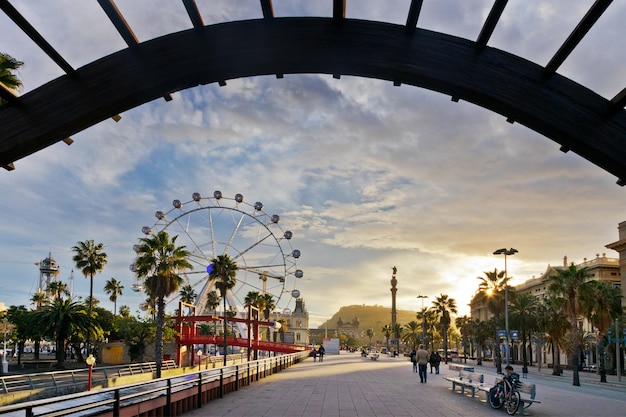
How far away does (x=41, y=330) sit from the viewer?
192 ft

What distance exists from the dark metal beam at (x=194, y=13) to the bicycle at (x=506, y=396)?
13878mm

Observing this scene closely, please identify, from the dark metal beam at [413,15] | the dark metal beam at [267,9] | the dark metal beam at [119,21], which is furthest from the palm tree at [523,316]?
the dark metal beam at [119,21]

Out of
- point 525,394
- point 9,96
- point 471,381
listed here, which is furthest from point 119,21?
point 471,381

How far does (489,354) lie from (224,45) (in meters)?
129

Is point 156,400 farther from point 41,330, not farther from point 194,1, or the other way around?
point 41,330

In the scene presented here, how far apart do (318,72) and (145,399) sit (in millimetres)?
8461

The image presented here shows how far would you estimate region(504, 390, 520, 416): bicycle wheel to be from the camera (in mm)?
16181

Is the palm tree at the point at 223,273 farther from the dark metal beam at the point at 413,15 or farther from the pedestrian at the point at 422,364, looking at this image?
the dark metal beam at the point at 413,15

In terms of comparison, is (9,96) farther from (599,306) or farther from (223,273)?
(223,273)

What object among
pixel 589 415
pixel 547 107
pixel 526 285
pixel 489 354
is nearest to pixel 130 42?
pixel 547 107

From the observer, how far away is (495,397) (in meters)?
17.5

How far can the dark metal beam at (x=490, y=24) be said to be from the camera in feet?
17.1

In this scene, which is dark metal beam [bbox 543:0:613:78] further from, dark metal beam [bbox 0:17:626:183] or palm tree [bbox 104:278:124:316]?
palm tree [bbox 104:278:124:316]

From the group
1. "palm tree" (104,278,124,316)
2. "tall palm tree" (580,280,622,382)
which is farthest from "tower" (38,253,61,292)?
"tall palm tree" (580,280,622,382)
